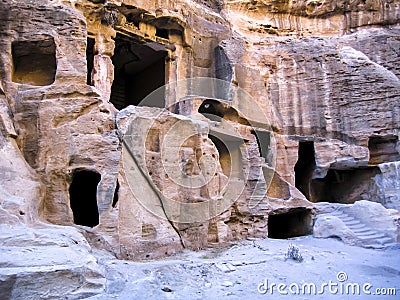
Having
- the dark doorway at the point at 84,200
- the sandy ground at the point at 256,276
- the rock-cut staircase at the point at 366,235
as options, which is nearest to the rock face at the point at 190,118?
the dark doorway at the point at 84,200

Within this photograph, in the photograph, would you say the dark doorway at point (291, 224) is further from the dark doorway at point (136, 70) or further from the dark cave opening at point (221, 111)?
the dark doorway at point (136, 70)

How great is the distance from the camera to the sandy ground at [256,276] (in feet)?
14.4

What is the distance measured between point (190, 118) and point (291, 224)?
5.24 m

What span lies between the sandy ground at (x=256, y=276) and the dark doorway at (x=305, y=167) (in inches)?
257

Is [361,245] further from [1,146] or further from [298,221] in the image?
[1,146]

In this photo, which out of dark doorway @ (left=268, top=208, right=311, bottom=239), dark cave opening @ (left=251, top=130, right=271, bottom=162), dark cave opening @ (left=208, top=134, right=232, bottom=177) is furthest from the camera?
dark cave opening @ (left=251, top=130, right=271, bottom=162)

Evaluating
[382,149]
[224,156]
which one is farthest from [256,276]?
[382,149]

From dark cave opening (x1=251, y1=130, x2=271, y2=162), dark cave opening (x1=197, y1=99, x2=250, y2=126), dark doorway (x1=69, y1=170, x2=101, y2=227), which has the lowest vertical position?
dark doorway (x1=69, y1=170, x2=101, y2=227)

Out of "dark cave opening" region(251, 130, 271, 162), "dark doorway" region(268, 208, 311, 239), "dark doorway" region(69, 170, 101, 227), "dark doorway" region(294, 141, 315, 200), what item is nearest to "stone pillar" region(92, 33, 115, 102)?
"dark doorway" region(69, 170, 101, 227)

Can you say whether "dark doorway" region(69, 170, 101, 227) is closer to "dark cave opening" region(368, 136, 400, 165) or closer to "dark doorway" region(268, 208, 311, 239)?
"dark doorway" region(268, 208, 311, 239)

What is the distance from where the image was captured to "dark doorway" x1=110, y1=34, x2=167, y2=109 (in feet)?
42.2

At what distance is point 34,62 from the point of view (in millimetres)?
8586

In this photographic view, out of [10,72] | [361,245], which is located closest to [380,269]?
[361,245]

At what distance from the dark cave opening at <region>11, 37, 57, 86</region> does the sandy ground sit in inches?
190
